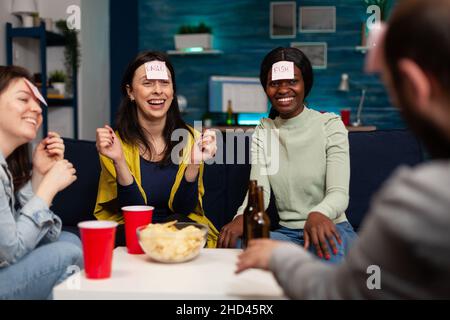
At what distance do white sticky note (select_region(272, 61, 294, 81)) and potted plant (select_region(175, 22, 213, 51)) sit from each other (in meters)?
3.55

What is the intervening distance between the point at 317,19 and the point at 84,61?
8.03 feet

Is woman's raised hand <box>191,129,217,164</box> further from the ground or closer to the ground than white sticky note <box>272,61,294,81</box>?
closer to the ground

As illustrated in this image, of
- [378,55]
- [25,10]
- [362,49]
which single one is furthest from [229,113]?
[378,55]

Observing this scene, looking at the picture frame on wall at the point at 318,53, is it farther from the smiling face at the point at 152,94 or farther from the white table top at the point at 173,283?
the white table top at the point at 173,283

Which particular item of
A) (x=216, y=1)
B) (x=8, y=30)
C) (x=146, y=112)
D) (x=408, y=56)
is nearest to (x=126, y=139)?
(x=146, y=112)

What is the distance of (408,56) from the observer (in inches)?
29.9

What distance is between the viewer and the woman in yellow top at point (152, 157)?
2.02 m

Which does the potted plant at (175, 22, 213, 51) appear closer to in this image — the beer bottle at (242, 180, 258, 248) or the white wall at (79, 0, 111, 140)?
the white wall at (79, 0, 111, 140)

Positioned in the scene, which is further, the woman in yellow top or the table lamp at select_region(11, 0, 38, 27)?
the table lamp at select_region(11, 0, 38, 27)

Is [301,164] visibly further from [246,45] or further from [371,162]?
[246,45]

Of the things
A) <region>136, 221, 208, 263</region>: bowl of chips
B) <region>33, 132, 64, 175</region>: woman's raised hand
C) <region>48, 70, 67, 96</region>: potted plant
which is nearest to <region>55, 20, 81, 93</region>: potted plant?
<region>48, 70, 67, 96</region>: potted plant

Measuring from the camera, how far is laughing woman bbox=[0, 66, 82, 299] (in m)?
1.41

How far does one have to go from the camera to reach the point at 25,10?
4195 mm

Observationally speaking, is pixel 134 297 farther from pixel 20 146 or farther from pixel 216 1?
pixel 216 1
